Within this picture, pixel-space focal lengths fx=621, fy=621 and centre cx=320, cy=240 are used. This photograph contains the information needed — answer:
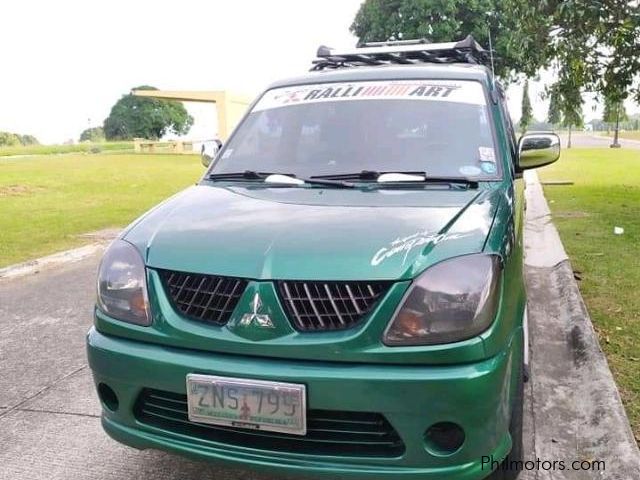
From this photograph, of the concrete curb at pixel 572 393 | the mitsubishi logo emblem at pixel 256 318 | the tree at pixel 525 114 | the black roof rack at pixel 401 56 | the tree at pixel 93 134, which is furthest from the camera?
the tree at pixel 93 134

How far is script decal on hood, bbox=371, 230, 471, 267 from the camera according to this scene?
2.12m

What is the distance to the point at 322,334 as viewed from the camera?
6.80ft

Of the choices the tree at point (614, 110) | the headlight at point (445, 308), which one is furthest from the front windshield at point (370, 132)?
the tree at point (614, 110)

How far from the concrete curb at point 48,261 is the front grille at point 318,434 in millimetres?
4859

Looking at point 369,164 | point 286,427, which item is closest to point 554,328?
point 369,164

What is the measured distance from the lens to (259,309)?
212 cm

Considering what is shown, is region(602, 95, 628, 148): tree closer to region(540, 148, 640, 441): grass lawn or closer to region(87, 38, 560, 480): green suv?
region(540, 148, 640, 441): grass lawn

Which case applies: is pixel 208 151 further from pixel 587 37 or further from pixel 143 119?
pixel 143 119

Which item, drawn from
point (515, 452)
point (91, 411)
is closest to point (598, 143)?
point (515, 452)

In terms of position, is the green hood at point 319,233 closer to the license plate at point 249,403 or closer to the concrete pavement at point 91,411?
the license plate at point 249,403

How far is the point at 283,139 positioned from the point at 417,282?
175 centimetres

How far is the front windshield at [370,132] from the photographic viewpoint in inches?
124

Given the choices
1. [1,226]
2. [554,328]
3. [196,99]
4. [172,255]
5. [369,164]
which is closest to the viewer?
[172,255]

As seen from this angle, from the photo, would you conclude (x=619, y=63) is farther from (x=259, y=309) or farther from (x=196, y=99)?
(x=196, y=99)
